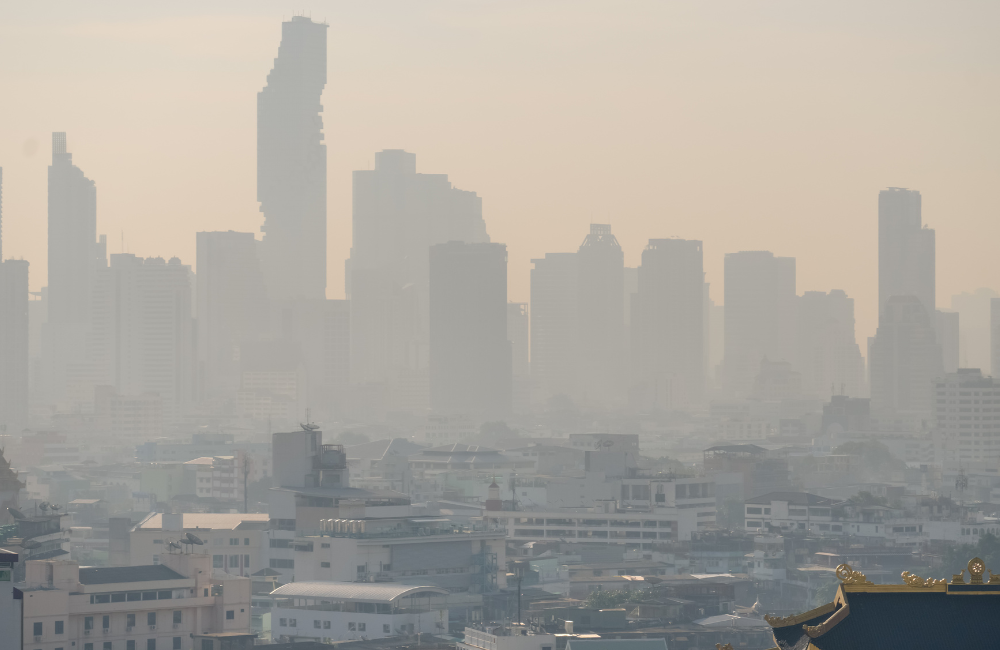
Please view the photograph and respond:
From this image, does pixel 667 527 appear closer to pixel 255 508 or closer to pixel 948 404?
pixel 255 508

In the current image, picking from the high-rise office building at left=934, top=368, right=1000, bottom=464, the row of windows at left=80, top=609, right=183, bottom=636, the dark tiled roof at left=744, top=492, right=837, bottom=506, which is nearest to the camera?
the row of windows at left=80, top=609, right=183, bottom=636

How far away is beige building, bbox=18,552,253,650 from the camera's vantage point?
47.5m

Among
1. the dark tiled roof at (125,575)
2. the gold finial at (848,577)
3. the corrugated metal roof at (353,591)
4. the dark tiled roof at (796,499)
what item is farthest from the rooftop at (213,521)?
the gold finial at (848,577)

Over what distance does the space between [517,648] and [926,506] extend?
48429mm

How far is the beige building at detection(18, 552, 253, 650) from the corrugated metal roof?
22.4 feet

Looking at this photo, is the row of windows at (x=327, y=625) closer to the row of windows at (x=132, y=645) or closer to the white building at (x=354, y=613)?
the white building at (x=354, y=613)

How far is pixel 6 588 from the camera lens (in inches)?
1487

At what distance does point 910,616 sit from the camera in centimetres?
2644

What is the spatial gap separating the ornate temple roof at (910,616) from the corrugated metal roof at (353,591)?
32.4m

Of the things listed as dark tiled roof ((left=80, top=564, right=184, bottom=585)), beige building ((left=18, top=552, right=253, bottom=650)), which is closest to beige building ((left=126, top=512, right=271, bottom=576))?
dark tiled roof ((left=80, top=564, right=184, bottom=585))

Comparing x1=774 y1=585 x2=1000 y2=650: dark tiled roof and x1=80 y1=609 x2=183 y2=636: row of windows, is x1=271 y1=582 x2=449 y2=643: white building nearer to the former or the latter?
x1=80 y1=609 x2=183 y2=636: row of windows

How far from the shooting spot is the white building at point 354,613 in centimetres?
5744

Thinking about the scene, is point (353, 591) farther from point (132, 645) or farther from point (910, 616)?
point (910, 616)

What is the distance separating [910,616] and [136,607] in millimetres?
27777
